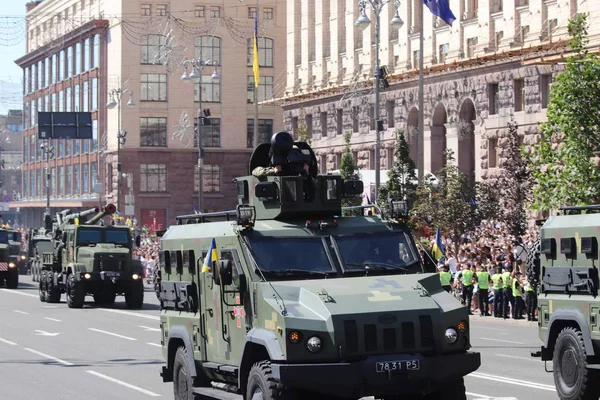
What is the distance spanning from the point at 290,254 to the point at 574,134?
840 inches

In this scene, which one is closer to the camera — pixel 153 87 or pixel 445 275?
pixel 445 275

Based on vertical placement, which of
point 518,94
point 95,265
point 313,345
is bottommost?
point 313,345

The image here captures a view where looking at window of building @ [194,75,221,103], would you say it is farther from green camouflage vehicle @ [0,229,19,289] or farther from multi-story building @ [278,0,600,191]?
green camouflage vehicle @ [0,229,19,289]

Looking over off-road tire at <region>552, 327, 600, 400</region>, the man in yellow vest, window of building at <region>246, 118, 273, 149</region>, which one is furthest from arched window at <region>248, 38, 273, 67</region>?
off-road tire at <region>552, 327, 600, 400</region>

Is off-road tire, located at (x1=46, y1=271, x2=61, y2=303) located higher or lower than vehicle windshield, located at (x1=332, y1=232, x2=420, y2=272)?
lower

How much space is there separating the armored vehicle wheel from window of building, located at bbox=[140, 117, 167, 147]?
194ft

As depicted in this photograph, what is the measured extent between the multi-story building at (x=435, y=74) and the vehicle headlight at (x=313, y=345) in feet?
115

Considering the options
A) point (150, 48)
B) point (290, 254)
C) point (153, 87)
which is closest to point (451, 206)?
point (290, 254)

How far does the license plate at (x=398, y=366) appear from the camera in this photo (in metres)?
12.7

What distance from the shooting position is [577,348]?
665 inches

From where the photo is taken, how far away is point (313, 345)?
1273 centimetres

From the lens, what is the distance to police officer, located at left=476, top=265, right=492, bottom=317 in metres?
35.2

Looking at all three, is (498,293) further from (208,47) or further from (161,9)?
(208,47)

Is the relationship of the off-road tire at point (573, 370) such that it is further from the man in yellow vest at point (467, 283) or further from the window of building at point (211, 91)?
the window of building at point (211, 91)
